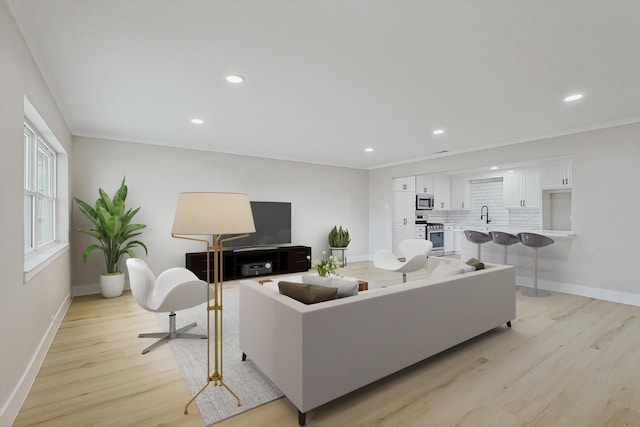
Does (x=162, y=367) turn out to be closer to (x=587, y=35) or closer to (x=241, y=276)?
(x=241, y=276)

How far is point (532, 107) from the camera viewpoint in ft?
12.0

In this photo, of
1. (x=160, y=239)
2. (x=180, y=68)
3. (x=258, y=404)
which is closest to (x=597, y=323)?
(x=258, y=404)

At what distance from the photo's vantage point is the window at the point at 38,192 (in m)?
2.98

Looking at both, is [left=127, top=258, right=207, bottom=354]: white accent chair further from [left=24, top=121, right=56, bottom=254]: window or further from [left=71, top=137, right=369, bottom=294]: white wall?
[left=71, top=137, right=369, bottom=294]: white wall

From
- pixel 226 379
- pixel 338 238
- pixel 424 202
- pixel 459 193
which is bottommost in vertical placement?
pixel 226 379

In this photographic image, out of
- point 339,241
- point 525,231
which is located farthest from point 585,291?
point 339,241

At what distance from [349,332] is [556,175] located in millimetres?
6690

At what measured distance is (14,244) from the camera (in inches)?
78.0

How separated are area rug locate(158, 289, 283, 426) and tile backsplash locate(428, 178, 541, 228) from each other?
7.36 m

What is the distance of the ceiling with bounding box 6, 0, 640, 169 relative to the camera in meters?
1.96

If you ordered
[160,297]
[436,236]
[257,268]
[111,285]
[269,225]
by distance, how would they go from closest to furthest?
[160,297] < [111,285] < [257,268] < [269,225] < [436,236]

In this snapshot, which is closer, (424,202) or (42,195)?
(42,195)

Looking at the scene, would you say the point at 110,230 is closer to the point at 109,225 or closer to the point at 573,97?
the point at 109,225

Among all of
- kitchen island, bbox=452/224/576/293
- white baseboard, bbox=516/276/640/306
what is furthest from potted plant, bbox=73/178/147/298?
white baseboard, bbox=516/276/640/306
